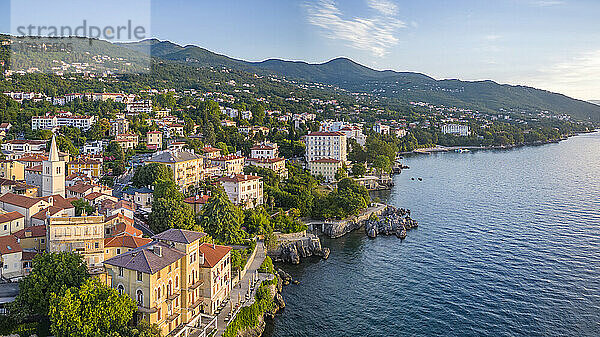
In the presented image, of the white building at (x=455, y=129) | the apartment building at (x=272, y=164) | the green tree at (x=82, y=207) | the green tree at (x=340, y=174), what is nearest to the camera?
the green tree at (x=82, y=207)

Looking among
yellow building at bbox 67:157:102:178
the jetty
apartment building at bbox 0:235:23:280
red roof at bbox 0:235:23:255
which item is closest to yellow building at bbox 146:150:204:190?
yellow building at bbox 67:157:102:178

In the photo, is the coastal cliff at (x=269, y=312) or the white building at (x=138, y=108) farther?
the white building at (x=138, y=108)

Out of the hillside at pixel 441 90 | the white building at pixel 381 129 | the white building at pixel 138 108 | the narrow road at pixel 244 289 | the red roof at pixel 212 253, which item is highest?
the hillside at pixel 441 90

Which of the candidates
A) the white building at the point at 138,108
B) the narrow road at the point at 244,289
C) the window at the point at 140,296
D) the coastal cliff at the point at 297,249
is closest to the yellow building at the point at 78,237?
the window at the point at 140,296

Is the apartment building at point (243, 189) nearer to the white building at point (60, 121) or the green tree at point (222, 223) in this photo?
the green tree at point (222, 223)

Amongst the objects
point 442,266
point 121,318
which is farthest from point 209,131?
point 121,318

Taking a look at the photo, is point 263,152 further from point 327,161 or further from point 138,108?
point 138,108

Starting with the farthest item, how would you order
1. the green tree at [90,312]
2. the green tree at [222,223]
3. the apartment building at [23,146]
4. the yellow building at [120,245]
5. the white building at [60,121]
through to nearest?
the white building at [60,121] → the apartment building at [23,146] → the green tree at [222,223] → the yellow building at [120,245] → the green tree at [90,312]

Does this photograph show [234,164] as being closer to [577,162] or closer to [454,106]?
[577,162]
